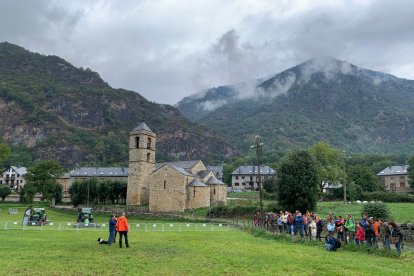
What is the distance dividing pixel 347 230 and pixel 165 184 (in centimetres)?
4836

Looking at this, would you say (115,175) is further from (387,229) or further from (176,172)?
(387,229)

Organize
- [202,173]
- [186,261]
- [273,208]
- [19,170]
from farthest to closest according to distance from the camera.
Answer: [19,170]
[202,173]
[273,208]
[186,261]

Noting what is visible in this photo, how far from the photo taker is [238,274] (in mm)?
12680

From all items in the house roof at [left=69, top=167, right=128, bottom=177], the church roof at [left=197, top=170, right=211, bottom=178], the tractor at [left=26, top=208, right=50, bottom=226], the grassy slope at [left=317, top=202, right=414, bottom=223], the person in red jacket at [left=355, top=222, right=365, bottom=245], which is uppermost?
the house roof at [left=69, top=167, right=128, bottom=177]

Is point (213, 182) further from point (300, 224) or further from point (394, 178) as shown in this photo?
point (394, 178)

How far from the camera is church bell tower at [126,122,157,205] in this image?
72812 millimetres

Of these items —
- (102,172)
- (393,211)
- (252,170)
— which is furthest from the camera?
(252,170)

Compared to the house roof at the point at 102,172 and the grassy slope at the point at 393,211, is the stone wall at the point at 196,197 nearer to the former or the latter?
the grassy slope at the point at 393,211

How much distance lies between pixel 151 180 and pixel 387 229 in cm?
5323

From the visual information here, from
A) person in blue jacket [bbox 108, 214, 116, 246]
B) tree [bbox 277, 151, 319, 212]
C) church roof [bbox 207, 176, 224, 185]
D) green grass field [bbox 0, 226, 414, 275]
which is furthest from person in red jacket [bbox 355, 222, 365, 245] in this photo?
church roof [bbox 207, 176, 224, 185]

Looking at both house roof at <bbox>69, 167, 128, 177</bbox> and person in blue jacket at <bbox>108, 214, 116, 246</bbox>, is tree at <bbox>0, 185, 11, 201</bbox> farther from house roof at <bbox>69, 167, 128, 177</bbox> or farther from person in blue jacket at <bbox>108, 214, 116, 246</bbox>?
person in blue jacket at <bbox>108, 214, 116, 246</bbox>

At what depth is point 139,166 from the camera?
→ 7288 cm

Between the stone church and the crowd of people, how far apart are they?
39.0m

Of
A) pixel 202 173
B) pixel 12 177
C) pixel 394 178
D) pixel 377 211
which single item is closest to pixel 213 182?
pixel 202 173
